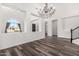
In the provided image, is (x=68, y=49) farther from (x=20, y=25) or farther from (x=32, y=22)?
(x=20, y=25)

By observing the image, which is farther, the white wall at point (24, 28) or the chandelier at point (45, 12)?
the chandelier at point (45, 12)

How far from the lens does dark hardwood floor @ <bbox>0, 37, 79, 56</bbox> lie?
3.83m

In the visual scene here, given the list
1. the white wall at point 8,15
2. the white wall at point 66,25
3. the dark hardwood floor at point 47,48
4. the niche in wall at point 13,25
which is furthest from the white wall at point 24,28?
the white wall at point 66,25

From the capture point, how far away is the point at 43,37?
14.3 ft

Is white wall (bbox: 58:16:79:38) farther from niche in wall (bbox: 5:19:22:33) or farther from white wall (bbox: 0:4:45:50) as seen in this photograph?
niche in wall (bbox: 5:19:22:33)

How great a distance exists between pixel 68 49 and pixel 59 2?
5.62 feet

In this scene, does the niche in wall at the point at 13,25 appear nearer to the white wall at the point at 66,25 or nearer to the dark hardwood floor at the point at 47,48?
the dark hardwood floor at the point at 47,48

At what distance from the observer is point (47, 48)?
4094mm

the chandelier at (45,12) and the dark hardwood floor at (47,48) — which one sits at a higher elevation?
the chandelier at (45,12)

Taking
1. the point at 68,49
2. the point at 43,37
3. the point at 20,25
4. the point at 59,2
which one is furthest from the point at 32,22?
the point at 68,49

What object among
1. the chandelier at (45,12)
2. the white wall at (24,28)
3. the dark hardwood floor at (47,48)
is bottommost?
the dark hardwood floor at (47,48)

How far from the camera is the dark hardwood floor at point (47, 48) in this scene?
3.83 meters

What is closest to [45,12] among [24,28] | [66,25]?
[66,25]

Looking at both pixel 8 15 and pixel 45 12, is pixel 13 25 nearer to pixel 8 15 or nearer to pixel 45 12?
pixel 8 15
